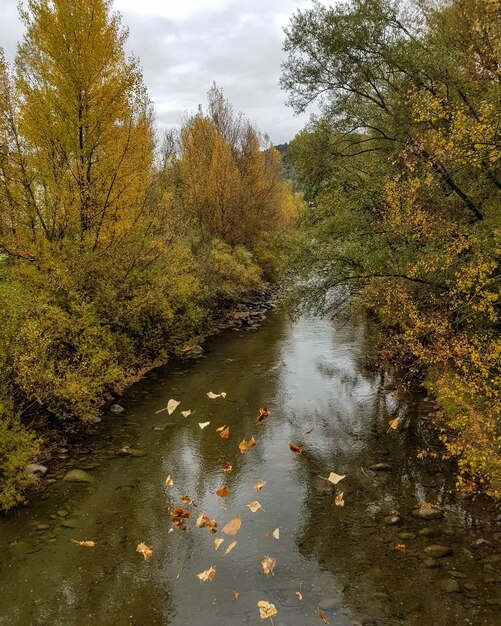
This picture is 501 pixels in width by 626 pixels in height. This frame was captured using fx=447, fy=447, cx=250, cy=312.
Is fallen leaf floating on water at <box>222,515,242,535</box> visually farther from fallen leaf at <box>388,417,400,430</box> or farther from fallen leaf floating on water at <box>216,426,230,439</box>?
fallen leaf at <box>388,417,400,430</box>

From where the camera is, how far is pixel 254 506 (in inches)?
339

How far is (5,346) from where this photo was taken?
9.63 m

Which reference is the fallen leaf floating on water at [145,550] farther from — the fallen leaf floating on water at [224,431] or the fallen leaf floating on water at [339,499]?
the fallen leaf floating on water at [224,431]

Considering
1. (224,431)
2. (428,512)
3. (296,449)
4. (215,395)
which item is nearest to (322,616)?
(428,512)

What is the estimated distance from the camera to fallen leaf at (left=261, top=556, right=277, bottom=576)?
6.91m

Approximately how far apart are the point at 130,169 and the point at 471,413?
11.9 metres

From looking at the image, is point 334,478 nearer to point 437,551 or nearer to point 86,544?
point 437,551

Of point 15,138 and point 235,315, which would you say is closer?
point 15,138

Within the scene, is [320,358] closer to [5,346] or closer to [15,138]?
[5,346]

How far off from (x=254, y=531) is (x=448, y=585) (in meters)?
3.14

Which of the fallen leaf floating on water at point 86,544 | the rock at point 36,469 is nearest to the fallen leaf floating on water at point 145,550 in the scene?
the fallen leaf floating on water at point 86,544

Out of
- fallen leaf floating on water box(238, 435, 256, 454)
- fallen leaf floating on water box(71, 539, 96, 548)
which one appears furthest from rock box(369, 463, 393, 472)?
fallen leaf floating on water box(71, 539, 96, 548)

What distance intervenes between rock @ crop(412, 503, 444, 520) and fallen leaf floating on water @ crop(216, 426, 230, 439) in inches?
197

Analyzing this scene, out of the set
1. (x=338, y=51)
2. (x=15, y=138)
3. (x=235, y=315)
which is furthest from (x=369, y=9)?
(x=235, y=315)
